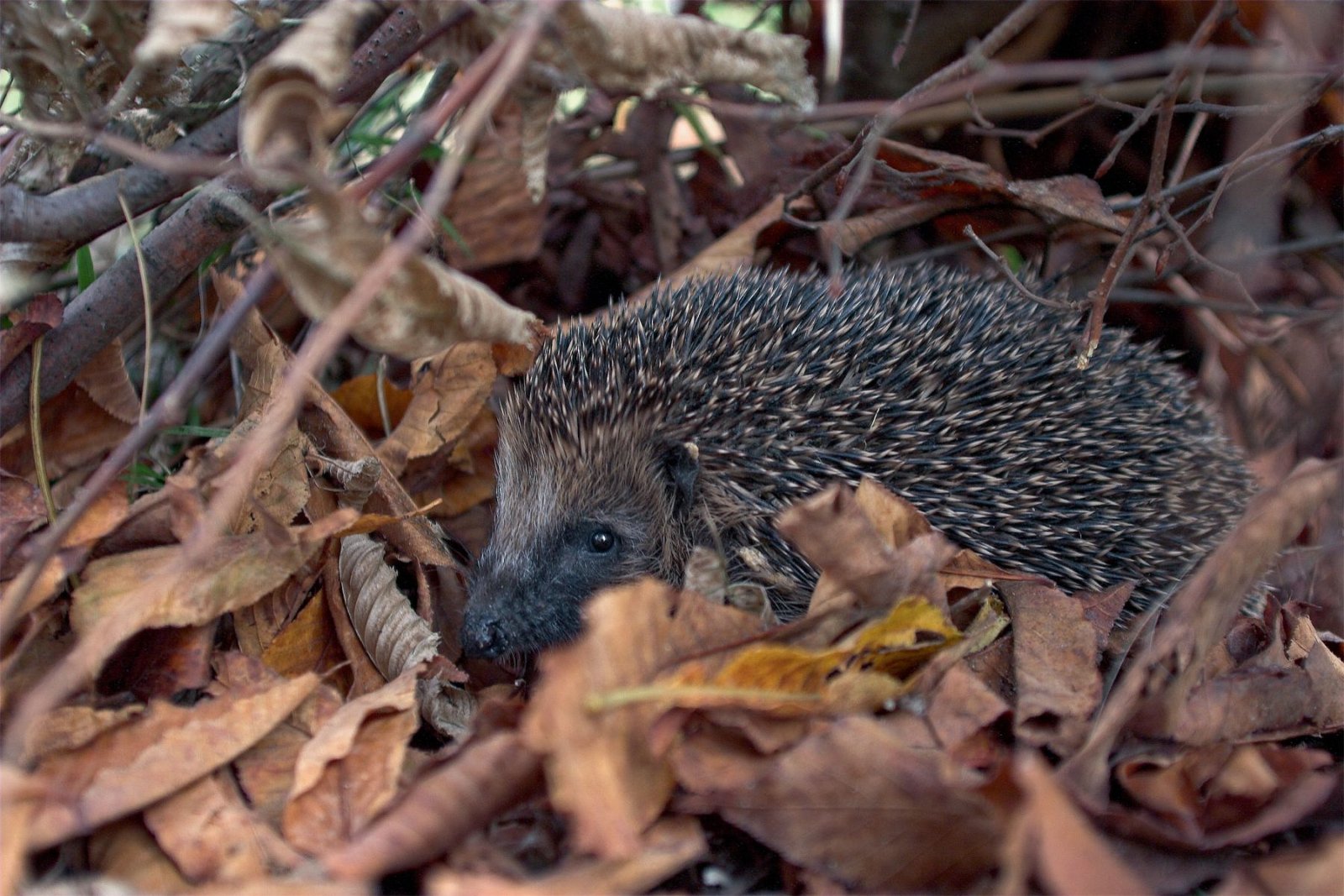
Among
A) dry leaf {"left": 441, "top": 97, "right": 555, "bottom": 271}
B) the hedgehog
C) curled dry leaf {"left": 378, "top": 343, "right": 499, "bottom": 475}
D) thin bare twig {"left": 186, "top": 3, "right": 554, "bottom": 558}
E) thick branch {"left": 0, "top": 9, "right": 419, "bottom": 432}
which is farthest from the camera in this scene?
dry leaf {"left": 441, "top": 97, "right": 555, "bottom": 271}

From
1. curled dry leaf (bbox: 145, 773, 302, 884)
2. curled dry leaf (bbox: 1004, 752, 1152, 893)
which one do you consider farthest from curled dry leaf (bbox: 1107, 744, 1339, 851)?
curled dry leaf (bbox: 145, 773, 302, 884)

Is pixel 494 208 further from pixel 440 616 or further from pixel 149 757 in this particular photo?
pixel 149 757

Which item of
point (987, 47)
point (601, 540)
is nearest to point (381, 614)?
point (601, 540)

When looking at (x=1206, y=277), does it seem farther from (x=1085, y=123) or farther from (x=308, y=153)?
(x=308, y=153)

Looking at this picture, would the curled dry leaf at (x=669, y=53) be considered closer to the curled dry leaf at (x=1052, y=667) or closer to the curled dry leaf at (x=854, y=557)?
the curled dry leaf at (x=854, y=557)

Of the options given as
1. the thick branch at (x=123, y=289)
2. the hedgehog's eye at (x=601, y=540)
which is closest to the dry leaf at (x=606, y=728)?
the hedgehog's eye at (x=601, y=540)

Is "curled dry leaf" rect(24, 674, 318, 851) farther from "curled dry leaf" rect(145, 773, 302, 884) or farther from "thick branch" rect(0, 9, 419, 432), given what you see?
"thick branch" rect(0, 9, 419, 432)
